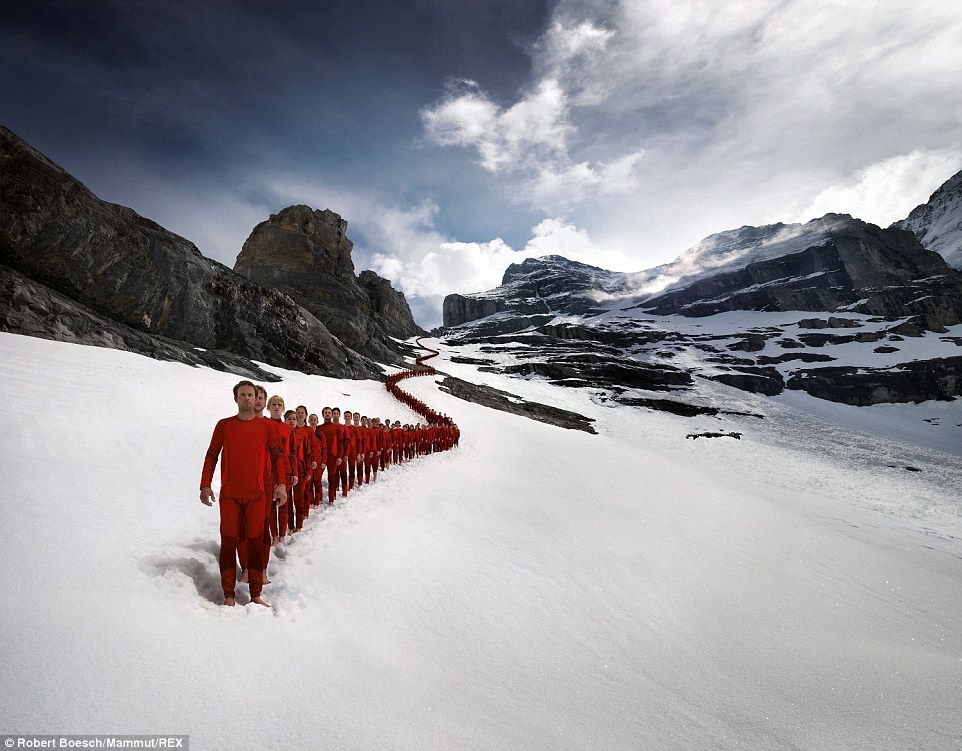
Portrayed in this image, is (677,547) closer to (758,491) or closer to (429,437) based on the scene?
(429,437)

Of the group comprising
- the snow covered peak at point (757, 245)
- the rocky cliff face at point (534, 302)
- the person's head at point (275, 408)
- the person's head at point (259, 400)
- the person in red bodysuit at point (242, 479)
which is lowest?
the person in red bodysuit at point (242, 479)

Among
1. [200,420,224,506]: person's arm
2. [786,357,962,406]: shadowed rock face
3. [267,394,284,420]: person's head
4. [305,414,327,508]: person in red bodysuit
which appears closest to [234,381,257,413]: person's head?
[200,420,224,506]: person's arm

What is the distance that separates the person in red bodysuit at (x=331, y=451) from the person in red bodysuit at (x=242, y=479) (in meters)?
3.75

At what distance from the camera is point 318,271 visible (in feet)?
209

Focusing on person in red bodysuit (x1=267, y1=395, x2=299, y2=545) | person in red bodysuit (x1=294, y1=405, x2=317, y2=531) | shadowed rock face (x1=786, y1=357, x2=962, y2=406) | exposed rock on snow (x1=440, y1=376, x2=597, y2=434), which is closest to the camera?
person in red bodysuit (x1=267, y1=395, x2=299, y2=545)

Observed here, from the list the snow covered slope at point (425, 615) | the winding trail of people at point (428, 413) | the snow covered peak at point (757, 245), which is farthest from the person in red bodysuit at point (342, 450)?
the snow covered peak at point (757, 245)

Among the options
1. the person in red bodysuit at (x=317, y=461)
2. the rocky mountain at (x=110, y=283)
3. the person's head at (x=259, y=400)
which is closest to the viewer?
the person's head at (x=259, y=400)

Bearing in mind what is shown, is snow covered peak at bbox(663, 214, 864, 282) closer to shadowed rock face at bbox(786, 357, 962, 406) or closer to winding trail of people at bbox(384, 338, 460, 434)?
shadowed rock face at bbox(786, 357, 962, 406)

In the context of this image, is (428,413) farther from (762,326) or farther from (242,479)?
(762,326)

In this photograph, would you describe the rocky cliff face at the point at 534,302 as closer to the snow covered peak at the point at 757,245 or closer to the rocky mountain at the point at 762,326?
the rocky mountain at the point at 762,326

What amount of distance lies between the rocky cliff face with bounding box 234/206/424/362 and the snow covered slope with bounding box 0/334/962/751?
39.5 metres

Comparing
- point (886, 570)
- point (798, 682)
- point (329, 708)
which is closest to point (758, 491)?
point (886, 570)

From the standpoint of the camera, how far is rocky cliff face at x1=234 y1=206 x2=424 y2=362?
49750 millimetres

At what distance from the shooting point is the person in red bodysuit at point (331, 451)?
7.96 metres
